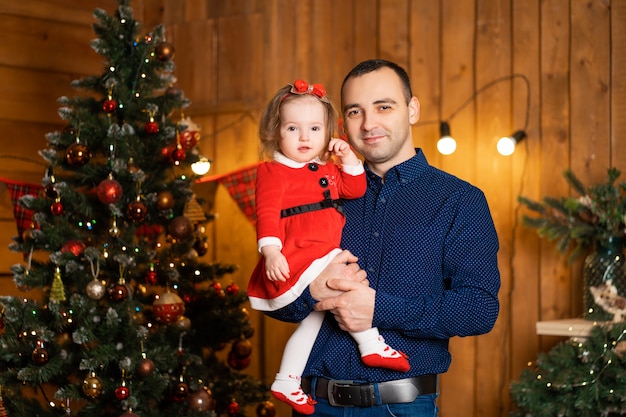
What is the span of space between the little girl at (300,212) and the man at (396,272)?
0.04 meters

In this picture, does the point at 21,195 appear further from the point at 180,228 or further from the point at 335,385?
the point at 335,385

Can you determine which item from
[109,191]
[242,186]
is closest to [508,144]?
[242,186]

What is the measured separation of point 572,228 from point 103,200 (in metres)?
1.89

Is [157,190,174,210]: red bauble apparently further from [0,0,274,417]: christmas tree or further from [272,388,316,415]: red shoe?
[272,388,316,415]: red shoe

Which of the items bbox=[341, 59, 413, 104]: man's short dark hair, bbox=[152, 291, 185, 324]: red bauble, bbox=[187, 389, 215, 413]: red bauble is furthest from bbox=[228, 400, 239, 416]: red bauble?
bbox=[341, 59, 413, 104]: man's short dark hair

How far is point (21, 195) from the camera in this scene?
3.99 metres

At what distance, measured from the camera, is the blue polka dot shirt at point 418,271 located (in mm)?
2236

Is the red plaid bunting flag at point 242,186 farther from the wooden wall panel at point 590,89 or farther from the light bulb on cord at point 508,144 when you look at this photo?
the wooden wall panel at point 590,89

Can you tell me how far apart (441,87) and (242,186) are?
1.13 meters

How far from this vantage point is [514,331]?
4168 millimetres

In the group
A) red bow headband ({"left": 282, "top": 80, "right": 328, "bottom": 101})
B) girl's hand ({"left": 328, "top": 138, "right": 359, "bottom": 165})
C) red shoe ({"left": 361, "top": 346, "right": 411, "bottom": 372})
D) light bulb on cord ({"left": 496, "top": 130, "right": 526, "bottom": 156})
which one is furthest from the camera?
light bulb on cord ({"left": 496, "top": 130, "right": 526, "bottom": 156})

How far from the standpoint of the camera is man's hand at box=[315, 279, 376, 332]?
224cm

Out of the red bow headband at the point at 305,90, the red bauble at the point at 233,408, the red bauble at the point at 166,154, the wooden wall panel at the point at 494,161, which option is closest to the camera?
the red bow headband at the point at 305,90

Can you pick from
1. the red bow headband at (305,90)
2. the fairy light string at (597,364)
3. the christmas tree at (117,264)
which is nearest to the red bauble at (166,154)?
the christmas tree at (117,264)
